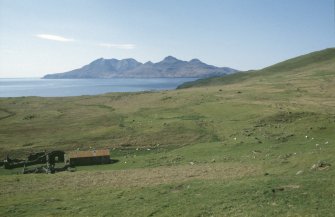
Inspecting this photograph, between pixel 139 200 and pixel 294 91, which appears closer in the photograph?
pixel 139 200

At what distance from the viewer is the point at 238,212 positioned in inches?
896

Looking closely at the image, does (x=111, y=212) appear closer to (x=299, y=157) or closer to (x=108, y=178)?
(x=108, y=178)

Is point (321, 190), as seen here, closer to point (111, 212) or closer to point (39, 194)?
point (111, 212)

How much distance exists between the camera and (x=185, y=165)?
4359cm

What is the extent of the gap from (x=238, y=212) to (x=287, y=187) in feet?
18.3

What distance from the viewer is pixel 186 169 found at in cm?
3981

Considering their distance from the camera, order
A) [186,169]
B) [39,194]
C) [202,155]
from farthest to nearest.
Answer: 1. [202,155]
2. [186,169]
3. [39,194]

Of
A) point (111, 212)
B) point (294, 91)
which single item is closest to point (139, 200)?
point (111, 212)

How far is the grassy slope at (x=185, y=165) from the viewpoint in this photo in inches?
982

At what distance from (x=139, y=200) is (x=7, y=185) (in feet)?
51.0

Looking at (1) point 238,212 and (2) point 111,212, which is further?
(2) point 111,212

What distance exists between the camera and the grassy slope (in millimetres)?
24938

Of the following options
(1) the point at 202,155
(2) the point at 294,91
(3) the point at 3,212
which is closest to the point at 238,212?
(3) the point at 3,212

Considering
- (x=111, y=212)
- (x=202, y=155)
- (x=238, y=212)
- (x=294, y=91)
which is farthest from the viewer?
(x=294, y=91)
